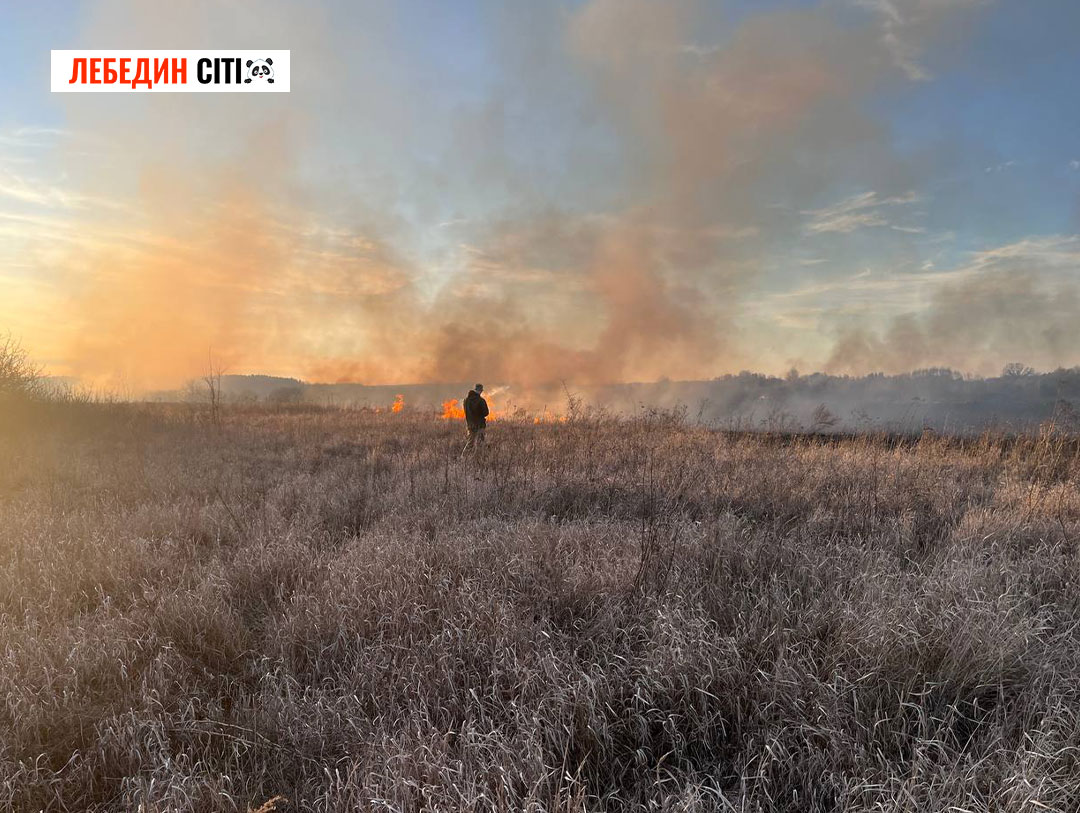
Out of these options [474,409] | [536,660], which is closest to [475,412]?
[474,409]

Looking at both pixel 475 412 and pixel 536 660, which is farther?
pixel 475 412

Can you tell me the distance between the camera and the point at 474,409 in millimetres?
12953

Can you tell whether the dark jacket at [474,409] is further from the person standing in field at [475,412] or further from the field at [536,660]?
the field at [536,660]

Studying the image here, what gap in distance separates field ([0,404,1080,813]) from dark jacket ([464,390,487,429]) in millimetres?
6109

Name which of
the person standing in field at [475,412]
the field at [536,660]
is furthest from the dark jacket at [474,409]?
the field at [536,660]

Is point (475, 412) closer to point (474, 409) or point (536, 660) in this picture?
point (474, 409)

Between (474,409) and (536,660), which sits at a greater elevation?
(474,409)

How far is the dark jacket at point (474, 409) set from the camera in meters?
13.0

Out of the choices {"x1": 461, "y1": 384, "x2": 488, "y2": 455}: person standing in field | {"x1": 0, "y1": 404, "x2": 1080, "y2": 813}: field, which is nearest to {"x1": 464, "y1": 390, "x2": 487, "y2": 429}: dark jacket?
{"x1": 461, "y1": 384, "x2": 488, "y2": 455}: person standing in field

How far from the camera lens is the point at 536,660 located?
3.20 meters

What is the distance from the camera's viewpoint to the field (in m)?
2.40

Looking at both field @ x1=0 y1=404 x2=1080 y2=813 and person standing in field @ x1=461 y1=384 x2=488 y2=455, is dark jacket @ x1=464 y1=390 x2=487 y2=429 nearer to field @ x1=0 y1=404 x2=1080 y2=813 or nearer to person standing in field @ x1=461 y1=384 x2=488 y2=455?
person standing in field @ x1=461 y1=384 x2=488 y2=455

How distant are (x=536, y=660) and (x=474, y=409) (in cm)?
996

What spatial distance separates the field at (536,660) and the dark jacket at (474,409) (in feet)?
20.0
